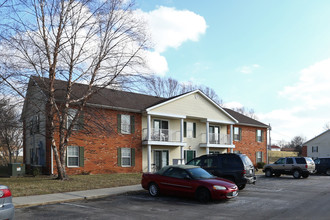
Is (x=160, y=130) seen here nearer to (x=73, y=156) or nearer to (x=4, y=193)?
(x=73, y=156)

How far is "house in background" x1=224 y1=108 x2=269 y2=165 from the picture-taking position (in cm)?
3709

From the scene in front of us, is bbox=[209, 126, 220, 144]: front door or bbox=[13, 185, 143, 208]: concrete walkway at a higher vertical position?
bbox=[209, 126, 220, 144]: front door

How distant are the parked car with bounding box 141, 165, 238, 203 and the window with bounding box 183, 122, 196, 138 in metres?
18.1

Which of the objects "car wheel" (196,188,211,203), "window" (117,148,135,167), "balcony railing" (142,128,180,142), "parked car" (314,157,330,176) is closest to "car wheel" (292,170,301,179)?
"parked car" (314,157,330,176)

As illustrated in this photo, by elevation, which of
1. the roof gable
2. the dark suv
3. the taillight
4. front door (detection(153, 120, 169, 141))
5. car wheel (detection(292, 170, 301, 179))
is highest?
the roof gable

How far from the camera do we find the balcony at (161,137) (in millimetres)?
27766

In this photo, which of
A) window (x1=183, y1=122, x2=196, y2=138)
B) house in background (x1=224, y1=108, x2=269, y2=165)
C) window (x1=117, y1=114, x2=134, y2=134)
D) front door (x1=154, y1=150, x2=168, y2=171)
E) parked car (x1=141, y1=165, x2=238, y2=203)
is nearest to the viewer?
parked car (x1=141, y1=165, x2=238, y2=203)

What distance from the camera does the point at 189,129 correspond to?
32.0m

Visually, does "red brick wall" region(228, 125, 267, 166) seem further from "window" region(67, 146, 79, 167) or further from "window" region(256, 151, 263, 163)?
"window" region(67, 146, 79, 167)

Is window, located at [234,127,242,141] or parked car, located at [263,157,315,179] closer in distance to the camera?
parked car, located at [263,157,315,179]

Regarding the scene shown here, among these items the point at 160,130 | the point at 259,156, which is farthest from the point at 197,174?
the point at 259,156

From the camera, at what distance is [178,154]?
3062 cm

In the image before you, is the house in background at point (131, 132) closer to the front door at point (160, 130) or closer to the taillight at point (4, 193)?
the front door at point (160, 130)

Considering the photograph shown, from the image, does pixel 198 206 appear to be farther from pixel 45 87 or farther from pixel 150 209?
pixel 45 87
